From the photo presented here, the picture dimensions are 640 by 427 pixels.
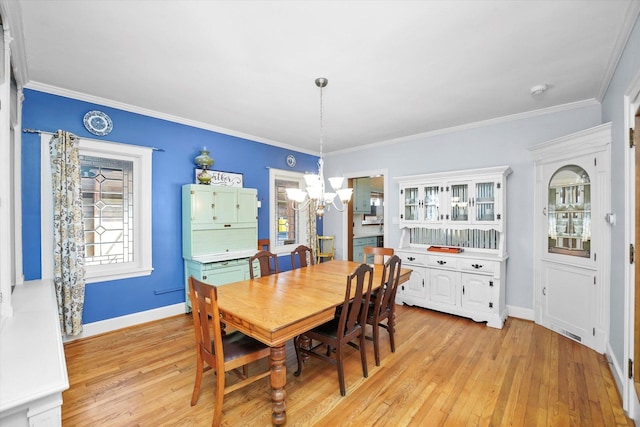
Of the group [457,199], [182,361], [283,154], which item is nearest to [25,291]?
[182,361]

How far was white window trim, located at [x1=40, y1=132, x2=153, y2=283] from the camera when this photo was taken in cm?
289

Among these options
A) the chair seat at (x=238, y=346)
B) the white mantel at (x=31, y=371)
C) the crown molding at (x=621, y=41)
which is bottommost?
the chair seat at (x=238, y=346)

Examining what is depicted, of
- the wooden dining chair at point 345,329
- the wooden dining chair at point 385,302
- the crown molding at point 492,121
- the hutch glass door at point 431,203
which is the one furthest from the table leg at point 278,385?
the crown molding at point 492,121

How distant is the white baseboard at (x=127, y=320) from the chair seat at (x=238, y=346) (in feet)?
6.59

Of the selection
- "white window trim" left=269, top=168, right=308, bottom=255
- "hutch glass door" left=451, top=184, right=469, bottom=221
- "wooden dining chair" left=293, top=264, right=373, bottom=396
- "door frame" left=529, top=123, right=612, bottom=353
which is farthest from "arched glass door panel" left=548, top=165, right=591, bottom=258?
"white window trim" left=269, top=168, right=308, bottom=255

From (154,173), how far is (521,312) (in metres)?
5.04

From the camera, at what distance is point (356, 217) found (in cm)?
650

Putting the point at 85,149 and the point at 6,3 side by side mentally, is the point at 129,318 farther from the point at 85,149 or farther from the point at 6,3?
the point at 6,3

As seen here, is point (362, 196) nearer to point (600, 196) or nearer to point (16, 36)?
point (600, 196)

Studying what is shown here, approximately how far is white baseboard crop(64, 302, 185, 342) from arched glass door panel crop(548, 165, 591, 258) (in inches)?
186

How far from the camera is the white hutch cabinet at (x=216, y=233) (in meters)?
3.71

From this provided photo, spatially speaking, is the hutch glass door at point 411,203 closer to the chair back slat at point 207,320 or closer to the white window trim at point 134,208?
the chair back slat at point 207,320

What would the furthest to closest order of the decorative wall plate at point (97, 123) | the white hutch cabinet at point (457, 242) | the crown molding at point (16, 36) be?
the white hutch cabinet at point (457, 242), the decorative wall plate at point (97, 123), the crown molding at point (16, 36)

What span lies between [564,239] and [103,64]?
4.94 metres
